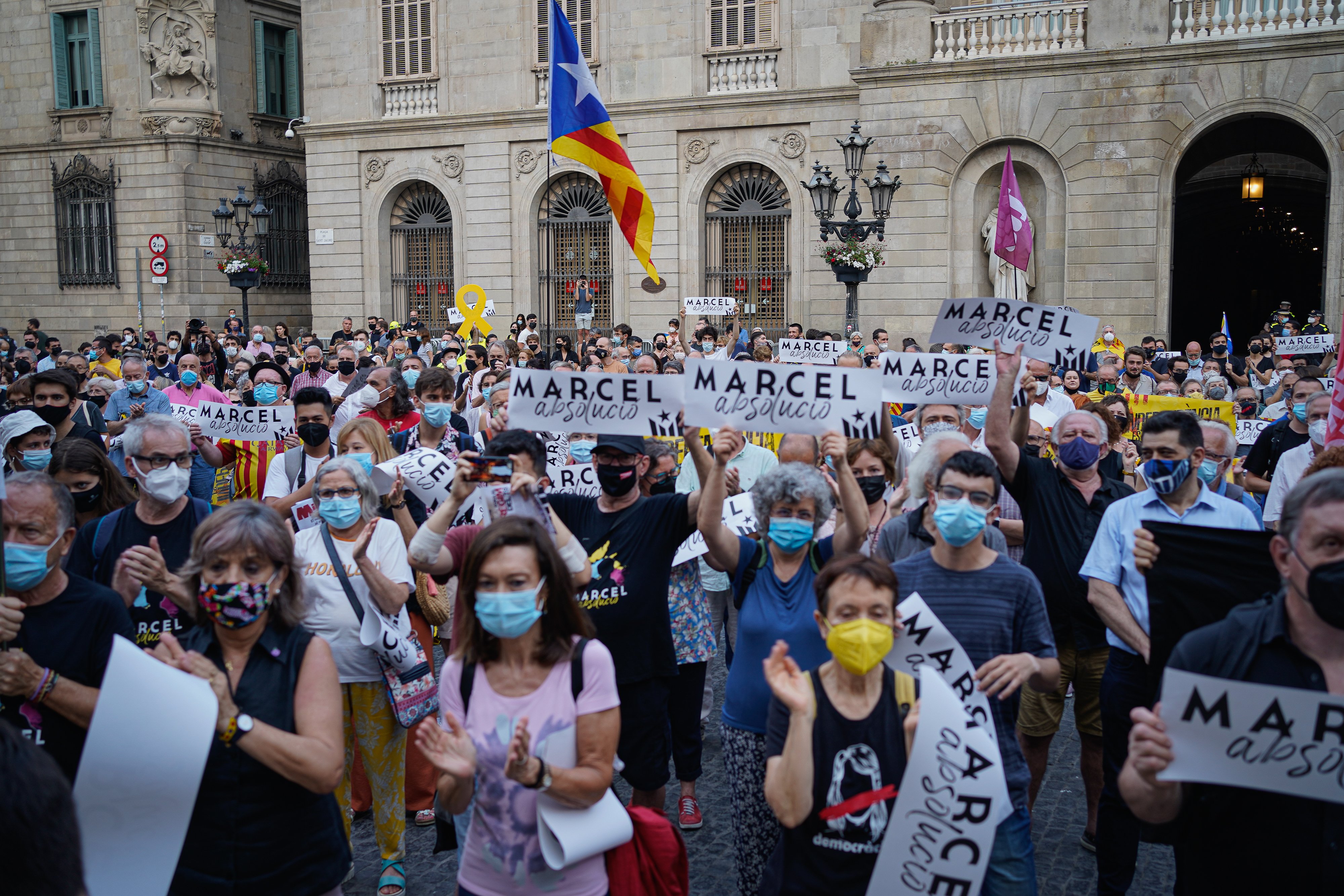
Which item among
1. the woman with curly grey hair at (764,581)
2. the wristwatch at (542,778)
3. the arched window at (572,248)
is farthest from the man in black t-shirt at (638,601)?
the arched window at (572,248)

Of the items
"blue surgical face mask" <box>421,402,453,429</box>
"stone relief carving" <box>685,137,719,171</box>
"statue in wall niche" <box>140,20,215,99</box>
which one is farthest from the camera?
"statue in wall niche" <box>140,20,215,99</box>

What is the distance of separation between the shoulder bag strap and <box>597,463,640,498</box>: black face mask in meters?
1.21

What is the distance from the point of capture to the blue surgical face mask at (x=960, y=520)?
3965 mm

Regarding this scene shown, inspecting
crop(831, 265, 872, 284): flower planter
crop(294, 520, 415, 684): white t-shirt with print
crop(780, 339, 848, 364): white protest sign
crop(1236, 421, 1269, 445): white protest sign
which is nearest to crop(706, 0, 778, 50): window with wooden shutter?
crop(831, 265, 872, 284): flower planter

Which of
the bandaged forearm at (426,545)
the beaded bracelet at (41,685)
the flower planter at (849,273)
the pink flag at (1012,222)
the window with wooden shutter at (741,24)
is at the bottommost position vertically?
the beaded bracelet at (41,685)

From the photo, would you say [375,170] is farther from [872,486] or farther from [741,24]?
[872,486]

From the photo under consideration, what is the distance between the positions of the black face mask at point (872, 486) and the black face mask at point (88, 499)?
372 cm

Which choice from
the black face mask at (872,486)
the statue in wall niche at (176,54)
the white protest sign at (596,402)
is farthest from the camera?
the statue in wall niche at (176,54)

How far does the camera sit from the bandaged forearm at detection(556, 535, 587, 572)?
438 cm

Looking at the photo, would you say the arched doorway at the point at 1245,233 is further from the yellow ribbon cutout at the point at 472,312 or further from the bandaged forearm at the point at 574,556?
the bandaged forearm at the point at 574,556

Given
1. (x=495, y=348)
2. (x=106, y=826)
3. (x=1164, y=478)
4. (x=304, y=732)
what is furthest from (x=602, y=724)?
(x=495, y=348)

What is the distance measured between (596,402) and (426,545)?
1.24 meters

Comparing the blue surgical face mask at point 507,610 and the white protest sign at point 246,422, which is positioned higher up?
the white protest sign at point 246,422

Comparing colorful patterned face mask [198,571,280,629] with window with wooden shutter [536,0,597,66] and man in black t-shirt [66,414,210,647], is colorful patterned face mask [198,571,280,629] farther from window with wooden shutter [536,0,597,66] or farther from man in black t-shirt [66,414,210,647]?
window with wooden shutter [536,0,597,66]
